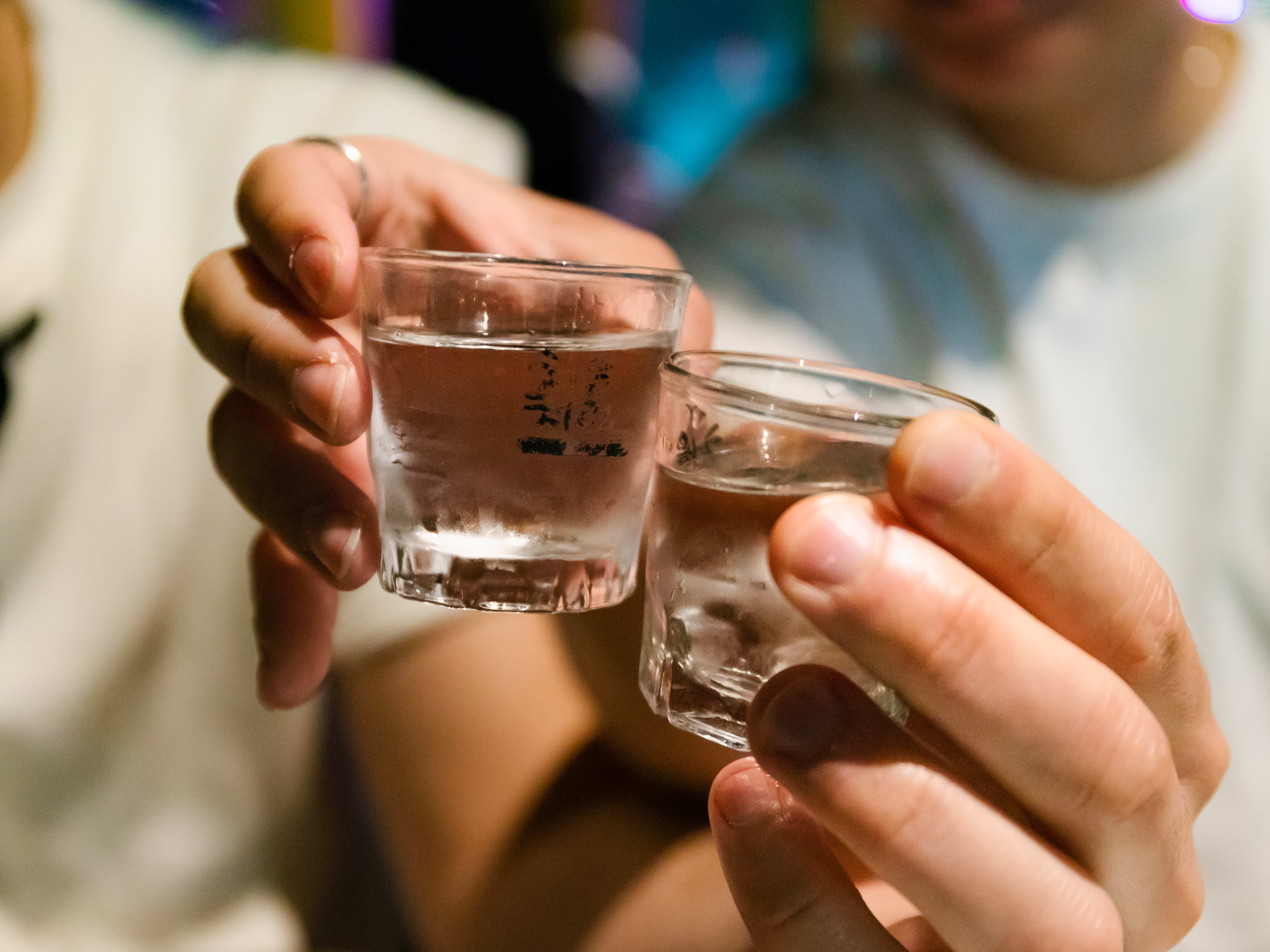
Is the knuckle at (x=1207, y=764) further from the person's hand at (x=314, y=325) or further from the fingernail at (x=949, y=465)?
the person's hand at (x=314, y=325)

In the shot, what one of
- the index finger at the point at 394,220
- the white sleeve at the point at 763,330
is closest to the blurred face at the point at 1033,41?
the white sleeve at the point at 763,330

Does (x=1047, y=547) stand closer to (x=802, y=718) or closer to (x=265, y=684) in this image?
(x=802, y=718)

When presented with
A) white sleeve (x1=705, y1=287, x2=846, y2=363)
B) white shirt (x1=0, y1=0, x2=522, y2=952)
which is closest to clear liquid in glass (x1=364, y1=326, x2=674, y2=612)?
white shirt (x1=0, y1=0, x2=522, y2=952)

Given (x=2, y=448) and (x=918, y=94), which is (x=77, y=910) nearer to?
(x=2, y=448)

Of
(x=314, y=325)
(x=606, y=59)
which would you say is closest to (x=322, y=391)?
(x=314, y=325)

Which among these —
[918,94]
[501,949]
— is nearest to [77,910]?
[501,949]

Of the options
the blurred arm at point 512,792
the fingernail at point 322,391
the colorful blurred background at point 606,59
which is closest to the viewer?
the fingernail at point 322,391
